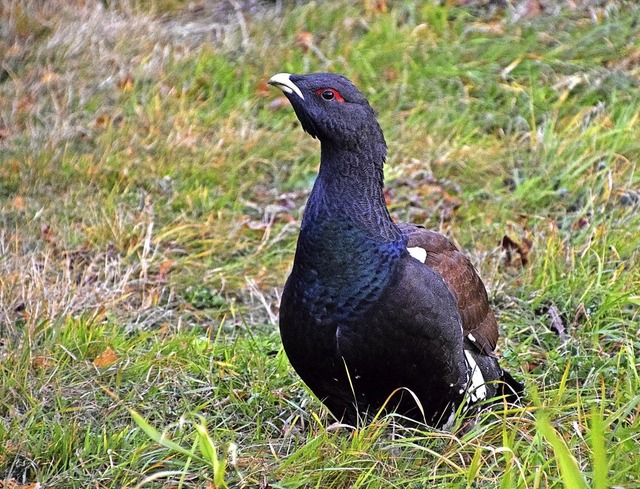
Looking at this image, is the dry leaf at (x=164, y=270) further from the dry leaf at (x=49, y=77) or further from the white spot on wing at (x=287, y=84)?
the dry leaf at (x=49, y=77)

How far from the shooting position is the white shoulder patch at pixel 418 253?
3.76 m

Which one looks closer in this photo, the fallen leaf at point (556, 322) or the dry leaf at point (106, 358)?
the dry leaf at point (106, 358)

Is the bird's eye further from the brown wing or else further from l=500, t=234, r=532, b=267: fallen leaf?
l=500, t=234, r=532, b=267: fallen leaf

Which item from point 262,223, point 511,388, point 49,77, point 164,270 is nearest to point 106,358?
point 164,270

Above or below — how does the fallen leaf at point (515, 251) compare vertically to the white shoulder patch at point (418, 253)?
below

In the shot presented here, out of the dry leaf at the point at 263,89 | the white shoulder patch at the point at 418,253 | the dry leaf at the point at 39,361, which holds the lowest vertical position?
the dry leaf at the point at 39,361

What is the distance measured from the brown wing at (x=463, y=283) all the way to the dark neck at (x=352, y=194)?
0.24 meters

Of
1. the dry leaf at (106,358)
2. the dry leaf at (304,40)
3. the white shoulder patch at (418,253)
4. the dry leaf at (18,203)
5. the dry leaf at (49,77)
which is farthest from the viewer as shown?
the dry leaf at (304,40)

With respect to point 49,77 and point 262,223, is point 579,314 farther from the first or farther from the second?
point 49,77

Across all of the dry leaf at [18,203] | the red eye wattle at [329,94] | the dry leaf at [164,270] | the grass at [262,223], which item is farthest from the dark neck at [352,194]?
the dry leaf at [18,203]

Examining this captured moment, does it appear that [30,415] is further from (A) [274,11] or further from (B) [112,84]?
(A) [274,11]

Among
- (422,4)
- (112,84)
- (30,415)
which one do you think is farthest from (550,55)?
(30,415)

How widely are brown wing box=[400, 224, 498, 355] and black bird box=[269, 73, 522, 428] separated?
0.02 meters

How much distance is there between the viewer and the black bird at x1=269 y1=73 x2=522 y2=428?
3.49 meters
